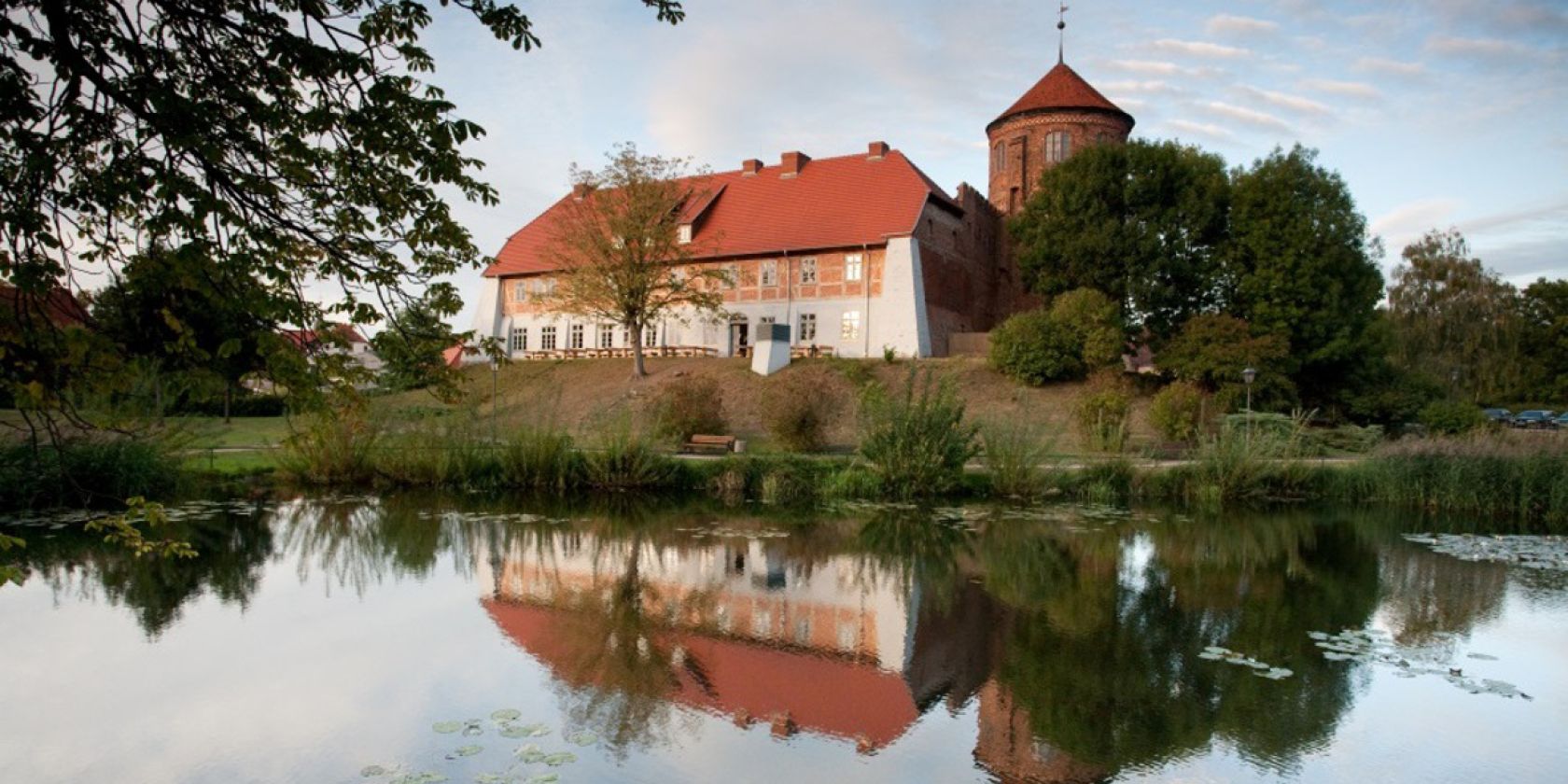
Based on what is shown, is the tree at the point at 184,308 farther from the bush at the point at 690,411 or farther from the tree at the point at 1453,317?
the tree at the point at 1453,317

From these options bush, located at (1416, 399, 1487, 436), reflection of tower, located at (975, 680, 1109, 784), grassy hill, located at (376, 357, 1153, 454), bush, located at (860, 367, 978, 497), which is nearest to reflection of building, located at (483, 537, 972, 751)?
reflection of tower, located at (975, 680, 1109, 784)

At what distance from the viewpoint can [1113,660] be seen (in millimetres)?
7379


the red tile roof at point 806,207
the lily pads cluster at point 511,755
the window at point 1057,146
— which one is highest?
the window at point 1057,146

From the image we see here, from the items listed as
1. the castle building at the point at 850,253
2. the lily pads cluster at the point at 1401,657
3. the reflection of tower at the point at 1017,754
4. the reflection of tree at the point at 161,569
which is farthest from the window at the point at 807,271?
the reflection of tower at the point at 1017,754

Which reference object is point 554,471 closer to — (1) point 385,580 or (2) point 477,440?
(2) point 477,440

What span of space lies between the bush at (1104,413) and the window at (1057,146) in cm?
1469

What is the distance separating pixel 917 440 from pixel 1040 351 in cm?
1674

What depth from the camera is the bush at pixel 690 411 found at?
24000 mm

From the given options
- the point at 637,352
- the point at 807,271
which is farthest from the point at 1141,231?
the point at 637,352

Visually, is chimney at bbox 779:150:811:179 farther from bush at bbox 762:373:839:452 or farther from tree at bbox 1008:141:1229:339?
bush at bbox 762:373:839:452

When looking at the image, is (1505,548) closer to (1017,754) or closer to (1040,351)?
(1017,754)

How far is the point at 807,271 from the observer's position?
41.0 meters

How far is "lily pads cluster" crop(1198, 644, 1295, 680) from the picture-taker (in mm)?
7070

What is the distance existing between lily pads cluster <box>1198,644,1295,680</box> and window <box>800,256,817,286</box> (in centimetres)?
3379
